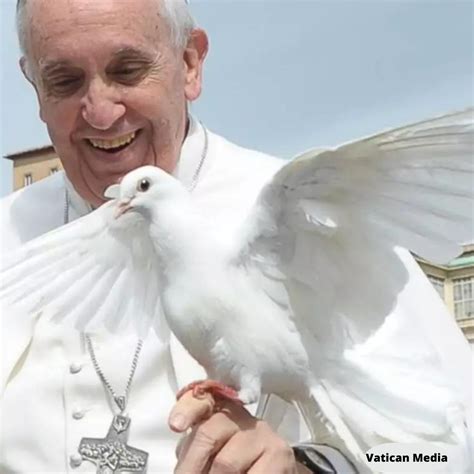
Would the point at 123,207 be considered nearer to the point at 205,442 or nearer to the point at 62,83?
the point at 205,442

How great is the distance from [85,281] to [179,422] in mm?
321

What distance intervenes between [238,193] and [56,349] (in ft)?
1.41

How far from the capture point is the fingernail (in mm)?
1197

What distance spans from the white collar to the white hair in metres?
0.22

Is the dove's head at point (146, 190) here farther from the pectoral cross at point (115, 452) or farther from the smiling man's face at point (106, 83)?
the pectoral cross at point (115, 452)

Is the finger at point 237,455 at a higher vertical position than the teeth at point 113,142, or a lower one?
lower

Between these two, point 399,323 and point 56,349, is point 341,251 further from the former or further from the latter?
point 56,349

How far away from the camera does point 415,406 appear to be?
1305 millimetres

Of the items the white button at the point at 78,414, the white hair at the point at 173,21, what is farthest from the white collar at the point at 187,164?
the white button at the point at 78,414

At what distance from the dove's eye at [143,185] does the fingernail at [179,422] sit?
0.89 ft

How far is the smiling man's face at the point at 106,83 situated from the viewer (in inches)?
62.5

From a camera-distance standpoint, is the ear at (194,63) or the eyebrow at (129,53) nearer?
the eyebrow at (129,53)

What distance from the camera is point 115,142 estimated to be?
66.3 inches

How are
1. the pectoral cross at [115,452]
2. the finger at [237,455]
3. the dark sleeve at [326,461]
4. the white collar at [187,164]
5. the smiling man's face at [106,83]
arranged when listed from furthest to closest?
the white collar at [187,164], the pectoral cross at [115,452], the smiling man's face at [106,83], the dark sleeve at [326,461], the finger at [237,455]
